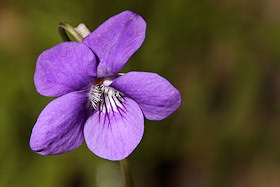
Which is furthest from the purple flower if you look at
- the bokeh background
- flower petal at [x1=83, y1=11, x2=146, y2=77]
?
the bokeh background

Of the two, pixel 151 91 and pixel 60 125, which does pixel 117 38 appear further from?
pixel 60 125

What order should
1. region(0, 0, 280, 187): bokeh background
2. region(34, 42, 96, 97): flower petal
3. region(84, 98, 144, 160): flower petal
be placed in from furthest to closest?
region(0, 0, 280, 187): bokeh background < region(84, 98, 144, 160): flower petal < region(34, 42, 96, 97): flower petal

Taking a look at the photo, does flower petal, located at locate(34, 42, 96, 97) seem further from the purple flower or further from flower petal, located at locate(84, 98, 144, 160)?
flower petal, located at locate(84, 98, 144, 160)

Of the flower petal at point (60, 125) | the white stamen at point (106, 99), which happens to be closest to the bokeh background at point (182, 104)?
the white stamen at point (106, 99)

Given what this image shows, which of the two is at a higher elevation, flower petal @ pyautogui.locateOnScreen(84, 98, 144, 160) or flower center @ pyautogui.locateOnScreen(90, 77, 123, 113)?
flower center @ pyautogui.locateOnScreen(90, 77, 123, 113)

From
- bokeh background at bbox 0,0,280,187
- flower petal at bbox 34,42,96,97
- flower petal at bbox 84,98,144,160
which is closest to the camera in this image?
flower petal at bbox 34,42,96,97

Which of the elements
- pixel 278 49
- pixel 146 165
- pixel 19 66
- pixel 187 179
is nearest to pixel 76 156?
pixel 146 165

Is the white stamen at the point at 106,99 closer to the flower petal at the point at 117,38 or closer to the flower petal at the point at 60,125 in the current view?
the flower petal at the point at 60,125

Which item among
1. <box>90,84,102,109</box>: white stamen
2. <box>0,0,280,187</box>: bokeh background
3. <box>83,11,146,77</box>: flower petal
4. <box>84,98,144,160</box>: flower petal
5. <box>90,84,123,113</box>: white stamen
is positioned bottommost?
<box>0,0,280,187</box>: bokeh background
